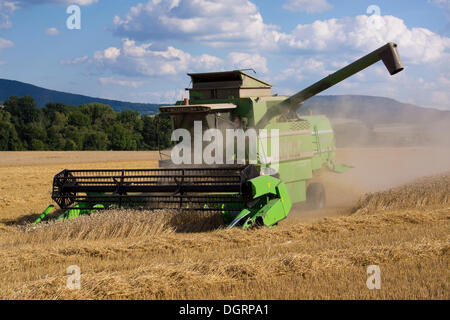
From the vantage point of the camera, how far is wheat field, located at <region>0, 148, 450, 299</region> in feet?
13.8

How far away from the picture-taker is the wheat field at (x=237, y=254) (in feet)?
13.8

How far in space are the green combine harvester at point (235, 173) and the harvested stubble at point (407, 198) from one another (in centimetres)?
117

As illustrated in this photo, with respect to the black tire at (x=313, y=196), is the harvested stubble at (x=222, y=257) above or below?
below

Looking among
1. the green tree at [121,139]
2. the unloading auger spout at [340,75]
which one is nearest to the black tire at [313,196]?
the unloading auger spout at [340,75]

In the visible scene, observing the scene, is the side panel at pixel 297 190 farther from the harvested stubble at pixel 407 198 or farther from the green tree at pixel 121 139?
the green tree at pixel 121 139

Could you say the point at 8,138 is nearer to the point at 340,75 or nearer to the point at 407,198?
the point at 340,75

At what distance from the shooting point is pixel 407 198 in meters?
8.77

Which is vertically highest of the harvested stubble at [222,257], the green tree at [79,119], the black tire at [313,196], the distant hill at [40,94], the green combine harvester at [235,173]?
the distant hill at [40,94]

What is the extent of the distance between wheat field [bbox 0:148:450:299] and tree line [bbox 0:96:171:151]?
27586 mm

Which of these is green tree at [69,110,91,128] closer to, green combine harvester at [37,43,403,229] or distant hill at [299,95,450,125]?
distant hill at [299,95,450,125]

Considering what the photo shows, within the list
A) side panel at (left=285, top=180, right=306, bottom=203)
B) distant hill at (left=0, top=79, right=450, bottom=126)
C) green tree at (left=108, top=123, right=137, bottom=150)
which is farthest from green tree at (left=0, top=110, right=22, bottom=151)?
side panel at (left=285, top=180, right=306, bottom=203)

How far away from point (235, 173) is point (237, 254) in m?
2.55

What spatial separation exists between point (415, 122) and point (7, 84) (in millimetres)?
188508

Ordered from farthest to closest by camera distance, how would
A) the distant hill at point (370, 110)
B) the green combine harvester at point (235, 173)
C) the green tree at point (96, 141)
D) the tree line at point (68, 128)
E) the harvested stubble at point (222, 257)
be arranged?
the green tree at point (96, 141)
the tree line at point (68, 128)
the distant hill at point (370, 110)
the green combine harvester at point (235, 173)
the harvested stubble at point (222, 257)
